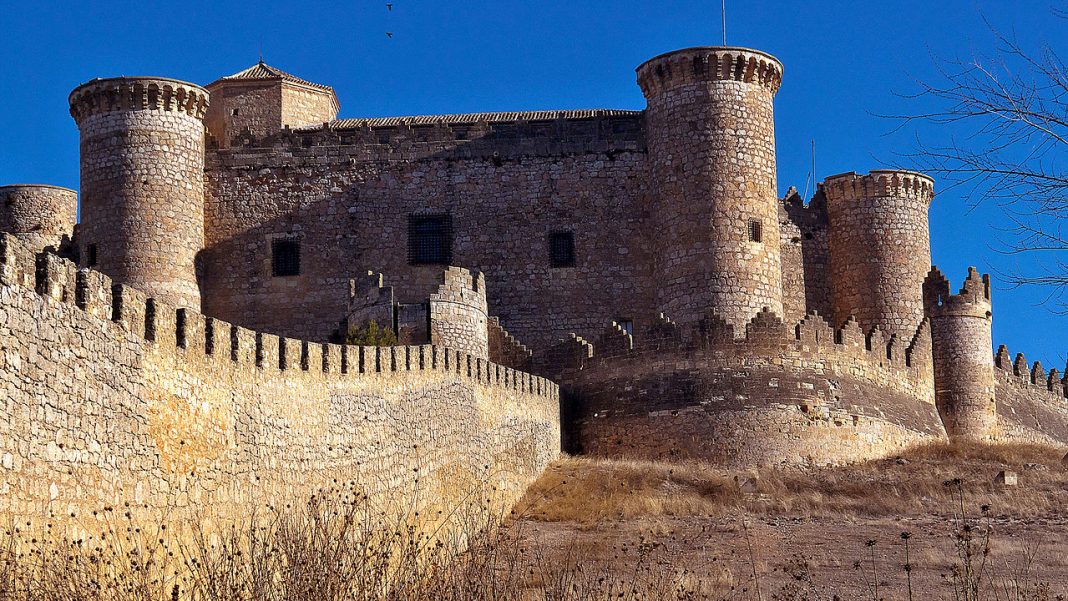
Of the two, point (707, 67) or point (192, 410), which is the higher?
point (707, 67)

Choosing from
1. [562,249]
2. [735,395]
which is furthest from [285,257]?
[735,395]

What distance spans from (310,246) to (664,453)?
1107 centimetres

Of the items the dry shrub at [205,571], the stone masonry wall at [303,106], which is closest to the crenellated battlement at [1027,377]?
the stone masonry wall at [303,106]

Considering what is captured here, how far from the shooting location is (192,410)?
17.3 metres

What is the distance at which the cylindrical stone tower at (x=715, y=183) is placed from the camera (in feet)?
122

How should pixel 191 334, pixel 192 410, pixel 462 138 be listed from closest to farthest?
1. pixel 192 410
2. pixel 191 334
3. pixel 462 138

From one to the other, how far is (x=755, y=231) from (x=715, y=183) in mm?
1375

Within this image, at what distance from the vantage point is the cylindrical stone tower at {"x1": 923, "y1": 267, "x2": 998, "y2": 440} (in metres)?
38.2

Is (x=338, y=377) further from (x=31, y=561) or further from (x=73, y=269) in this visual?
(x=31, y=561)

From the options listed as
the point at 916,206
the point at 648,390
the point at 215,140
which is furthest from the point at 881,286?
the point at 215,140

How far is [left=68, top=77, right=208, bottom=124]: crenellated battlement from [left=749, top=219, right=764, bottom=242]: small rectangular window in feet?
42.8

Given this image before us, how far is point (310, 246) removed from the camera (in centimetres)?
3991

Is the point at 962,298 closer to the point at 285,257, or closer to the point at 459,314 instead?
the point at 459,314

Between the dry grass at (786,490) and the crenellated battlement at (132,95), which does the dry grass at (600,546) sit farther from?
the crenellated battlement at (132,95)
